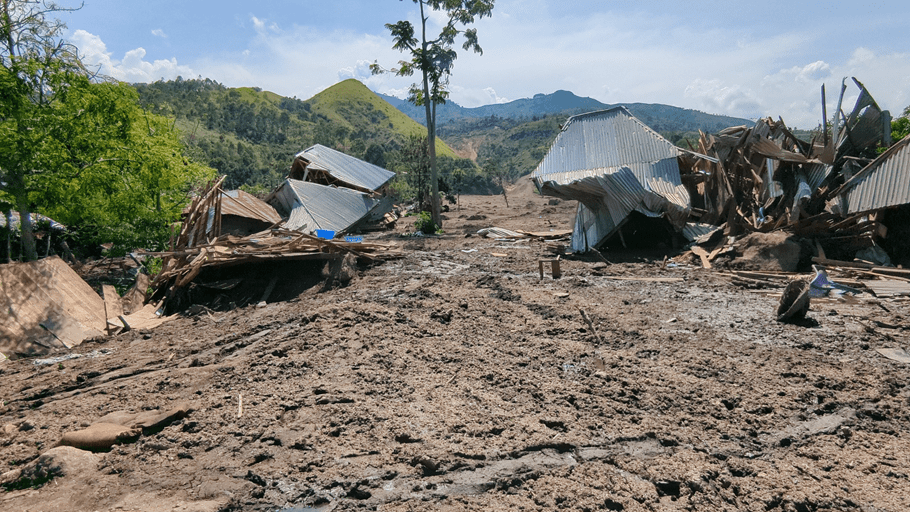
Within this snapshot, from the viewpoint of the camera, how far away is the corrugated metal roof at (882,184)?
8719 mm

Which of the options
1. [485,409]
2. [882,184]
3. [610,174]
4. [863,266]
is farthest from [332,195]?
[882,184]

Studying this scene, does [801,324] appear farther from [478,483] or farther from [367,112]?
[367,112]

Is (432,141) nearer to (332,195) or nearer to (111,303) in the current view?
(332,195)

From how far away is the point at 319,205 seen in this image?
17109mm

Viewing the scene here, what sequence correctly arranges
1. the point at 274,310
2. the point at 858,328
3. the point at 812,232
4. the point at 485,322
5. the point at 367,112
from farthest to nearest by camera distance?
the point at 367,112 < the point at 812,232 < the point at 274,310 < the point at 485,322 < the point at 858,328

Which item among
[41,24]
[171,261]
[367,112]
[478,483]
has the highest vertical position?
[367,112]

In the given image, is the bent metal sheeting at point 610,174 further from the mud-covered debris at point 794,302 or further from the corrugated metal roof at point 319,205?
the corrugated metal roof at point 319,205

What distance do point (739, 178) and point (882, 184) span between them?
12.5 feet

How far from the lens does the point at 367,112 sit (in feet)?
356

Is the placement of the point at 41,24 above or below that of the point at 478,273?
above

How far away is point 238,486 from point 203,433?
0.90 m

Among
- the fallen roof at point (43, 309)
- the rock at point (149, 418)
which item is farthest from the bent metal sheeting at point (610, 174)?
the fallen roof at point (43, 309)

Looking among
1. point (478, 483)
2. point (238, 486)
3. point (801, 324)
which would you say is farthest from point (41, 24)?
point (801, 324)

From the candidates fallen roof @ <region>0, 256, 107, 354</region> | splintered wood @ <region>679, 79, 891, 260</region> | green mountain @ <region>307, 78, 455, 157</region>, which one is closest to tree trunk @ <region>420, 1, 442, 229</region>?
splintered wood @ <region>679, 79, 891, 260</region>
